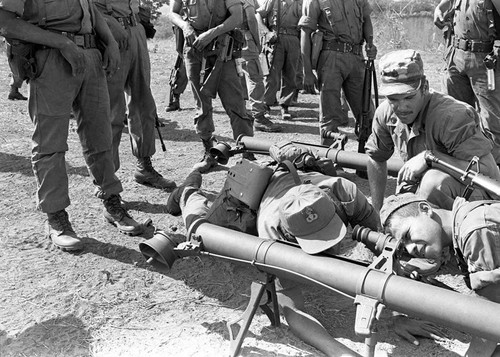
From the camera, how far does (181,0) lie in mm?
6305

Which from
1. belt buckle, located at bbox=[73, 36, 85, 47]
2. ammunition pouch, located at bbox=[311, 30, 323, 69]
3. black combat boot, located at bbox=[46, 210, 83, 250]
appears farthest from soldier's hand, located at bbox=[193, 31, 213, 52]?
black combat boot, located at bbox=[46, 210, 83, 250]

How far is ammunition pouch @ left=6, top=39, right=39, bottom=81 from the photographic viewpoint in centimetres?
400

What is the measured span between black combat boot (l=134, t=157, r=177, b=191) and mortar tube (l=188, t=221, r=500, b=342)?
1.97 metres

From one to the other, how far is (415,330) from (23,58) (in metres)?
3.07

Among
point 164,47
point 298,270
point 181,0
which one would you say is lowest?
point 164,47

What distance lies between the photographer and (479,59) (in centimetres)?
555

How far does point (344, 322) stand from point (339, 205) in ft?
2.37

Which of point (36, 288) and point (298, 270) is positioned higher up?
point (298, 270)

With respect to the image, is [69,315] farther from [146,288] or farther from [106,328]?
[146,288]

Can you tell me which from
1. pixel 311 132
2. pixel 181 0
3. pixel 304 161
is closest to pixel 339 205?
pixel 304 161

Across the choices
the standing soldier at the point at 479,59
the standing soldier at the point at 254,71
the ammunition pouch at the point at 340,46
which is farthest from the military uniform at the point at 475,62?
the standing soldier at the point at 254,71

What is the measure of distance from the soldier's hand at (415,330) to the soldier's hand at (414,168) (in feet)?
3.11

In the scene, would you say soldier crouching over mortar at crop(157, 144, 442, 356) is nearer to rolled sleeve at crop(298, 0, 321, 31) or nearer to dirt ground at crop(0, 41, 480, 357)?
dirt ground at crop(0, 41, 480, 357)

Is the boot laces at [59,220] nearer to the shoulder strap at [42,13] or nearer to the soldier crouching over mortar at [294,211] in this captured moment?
the soldier crouching over mortar at [294,211]
